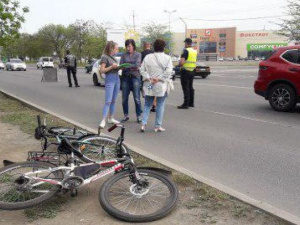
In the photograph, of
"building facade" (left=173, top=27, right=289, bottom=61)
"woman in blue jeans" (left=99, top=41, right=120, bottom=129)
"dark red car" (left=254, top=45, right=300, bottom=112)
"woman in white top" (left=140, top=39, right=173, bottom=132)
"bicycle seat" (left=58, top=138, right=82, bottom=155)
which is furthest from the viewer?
"building facade" (left=173, top=27, right=289, bottom=61)

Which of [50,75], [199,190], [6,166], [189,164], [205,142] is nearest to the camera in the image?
[6,166]

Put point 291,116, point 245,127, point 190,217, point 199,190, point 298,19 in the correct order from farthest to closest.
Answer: point 298,19
point 291,116
point 245,127
point 199,190
point 190,217

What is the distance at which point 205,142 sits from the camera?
6617 mm

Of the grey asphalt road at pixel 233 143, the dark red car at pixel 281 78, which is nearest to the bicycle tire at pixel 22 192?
the grey asphalt road at pixel 233 143

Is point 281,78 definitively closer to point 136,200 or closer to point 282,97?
point 282,97

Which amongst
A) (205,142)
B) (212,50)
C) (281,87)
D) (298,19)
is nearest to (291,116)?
(281,87)

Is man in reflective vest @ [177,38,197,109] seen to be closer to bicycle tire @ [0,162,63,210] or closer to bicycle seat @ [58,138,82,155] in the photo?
bicycle seat @ [58,138,82,155]

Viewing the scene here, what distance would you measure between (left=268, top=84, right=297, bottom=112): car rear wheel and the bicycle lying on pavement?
675 centimetres

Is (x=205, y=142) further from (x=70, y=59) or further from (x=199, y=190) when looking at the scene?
(x=70, y=59)

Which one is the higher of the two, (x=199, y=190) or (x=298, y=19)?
(x=298, y=19)

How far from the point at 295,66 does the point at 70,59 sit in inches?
454

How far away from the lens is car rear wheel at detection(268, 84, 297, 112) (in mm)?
9555

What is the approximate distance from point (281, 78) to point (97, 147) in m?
6.76

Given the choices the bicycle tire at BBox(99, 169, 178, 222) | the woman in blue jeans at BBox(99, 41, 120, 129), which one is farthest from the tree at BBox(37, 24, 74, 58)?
the bicycle tire at BBox(99, 169, 178, 222)
